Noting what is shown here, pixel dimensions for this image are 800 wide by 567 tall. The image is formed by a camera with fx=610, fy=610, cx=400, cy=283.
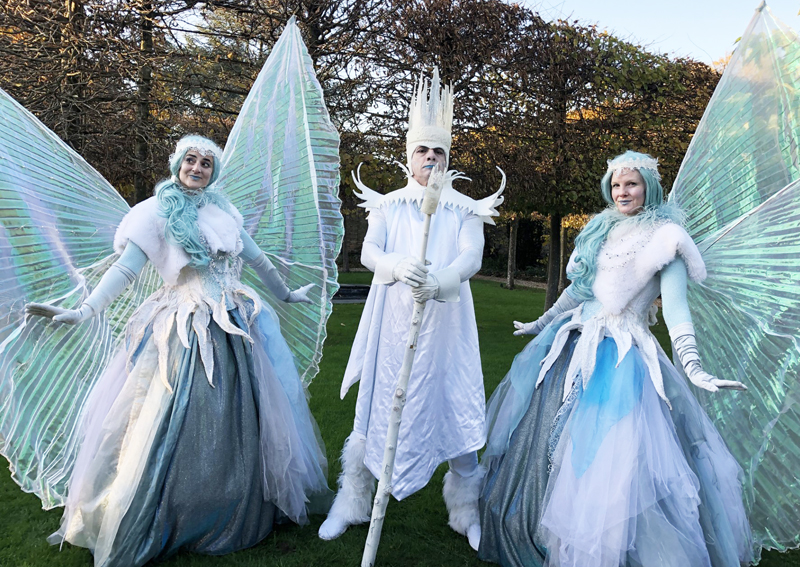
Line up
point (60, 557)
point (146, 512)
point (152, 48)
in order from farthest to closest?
point (152, 48) < point (60, 557) < point (146, 512)

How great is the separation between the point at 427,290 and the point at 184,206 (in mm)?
1118

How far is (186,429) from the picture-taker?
2.49 metres

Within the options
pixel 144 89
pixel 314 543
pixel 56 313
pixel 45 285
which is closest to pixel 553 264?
pixel 144 89

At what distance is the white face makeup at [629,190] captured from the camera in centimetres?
255

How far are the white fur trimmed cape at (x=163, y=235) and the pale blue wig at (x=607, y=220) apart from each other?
1530mm

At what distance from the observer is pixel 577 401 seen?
2.45m

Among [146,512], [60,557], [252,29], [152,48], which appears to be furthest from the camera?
[252,29]

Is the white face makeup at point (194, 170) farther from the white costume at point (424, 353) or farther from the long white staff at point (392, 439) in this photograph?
the long white staff at point (392, 439)

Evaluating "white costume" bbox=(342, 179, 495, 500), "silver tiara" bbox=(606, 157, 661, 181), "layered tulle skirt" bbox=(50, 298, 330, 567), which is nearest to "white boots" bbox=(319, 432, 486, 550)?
"white costume" bbox=(342, 179, 495, 500)

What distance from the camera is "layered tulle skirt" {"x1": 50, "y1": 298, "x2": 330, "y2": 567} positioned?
244cm

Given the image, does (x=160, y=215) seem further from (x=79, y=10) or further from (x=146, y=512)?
(x=79, y=10)

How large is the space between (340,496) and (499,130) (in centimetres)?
510

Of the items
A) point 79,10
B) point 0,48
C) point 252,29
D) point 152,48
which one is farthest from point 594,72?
point 0,48

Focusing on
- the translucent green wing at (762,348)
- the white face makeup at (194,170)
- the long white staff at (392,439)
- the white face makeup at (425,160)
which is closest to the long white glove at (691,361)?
the translucent green wing at (762,348)
